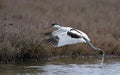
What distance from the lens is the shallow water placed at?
15375mm

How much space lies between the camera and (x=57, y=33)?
52.3 feet

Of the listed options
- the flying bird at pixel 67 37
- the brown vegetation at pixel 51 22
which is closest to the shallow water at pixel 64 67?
the brown vegetation at pixel 51 22

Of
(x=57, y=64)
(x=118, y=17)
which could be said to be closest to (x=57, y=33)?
(x=57, y=64)

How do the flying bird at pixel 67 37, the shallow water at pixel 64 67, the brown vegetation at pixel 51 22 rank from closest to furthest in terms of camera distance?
the shallow water at pixel 64 67
the flying bird at pixel 67 37
the brown vegetation at pixel 51 22

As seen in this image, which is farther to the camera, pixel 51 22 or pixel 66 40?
pixel 51 22

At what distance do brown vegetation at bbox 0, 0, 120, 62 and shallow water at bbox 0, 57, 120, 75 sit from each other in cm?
45

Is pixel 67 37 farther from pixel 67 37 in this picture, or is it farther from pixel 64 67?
pixel 64 67

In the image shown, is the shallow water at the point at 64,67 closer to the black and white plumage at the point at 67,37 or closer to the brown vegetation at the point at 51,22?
the brown vegetation at the point at 51,22

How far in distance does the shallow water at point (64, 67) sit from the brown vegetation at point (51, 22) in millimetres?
453

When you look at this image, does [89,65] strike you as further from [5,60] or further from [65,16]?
[65,16]

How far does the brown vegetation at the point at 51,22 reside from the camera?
55.3ft

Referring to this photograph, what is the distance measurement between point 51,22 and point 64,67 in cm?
434

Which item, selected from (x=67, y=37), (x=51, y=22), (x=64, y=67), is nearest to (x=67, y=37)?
(x=67, y=37)

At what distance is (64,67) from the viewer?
1633 centimetres
